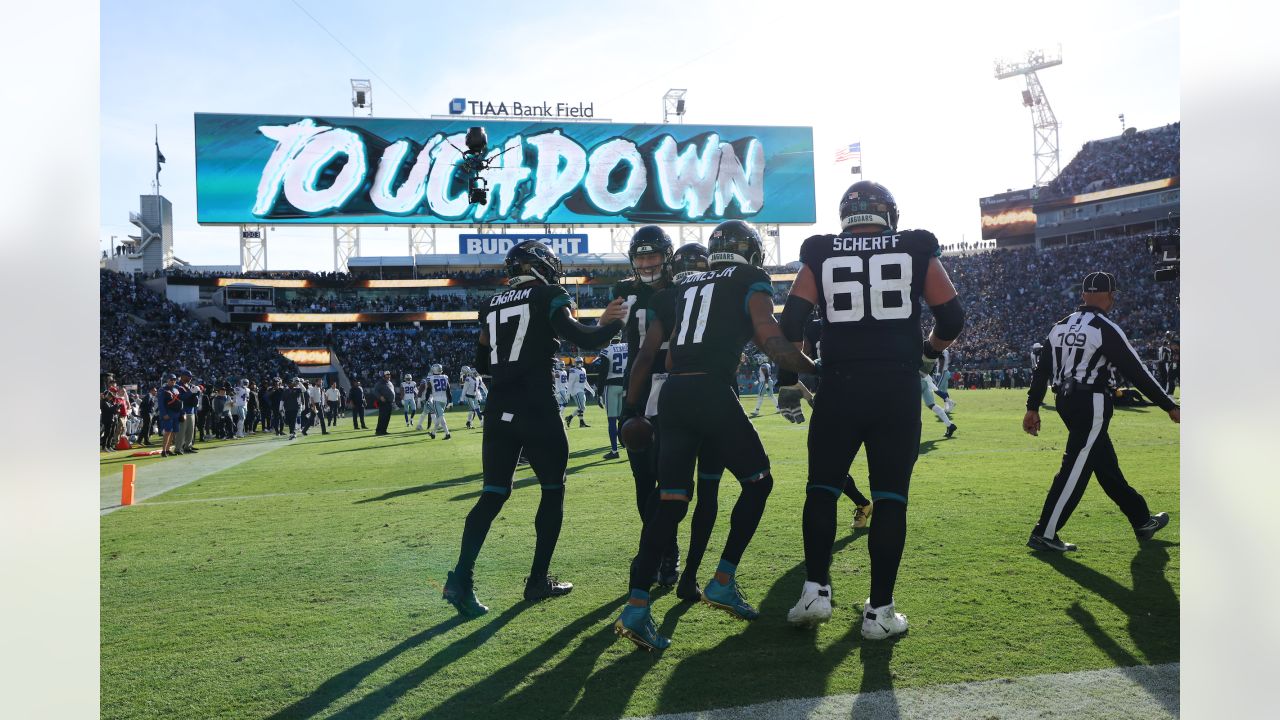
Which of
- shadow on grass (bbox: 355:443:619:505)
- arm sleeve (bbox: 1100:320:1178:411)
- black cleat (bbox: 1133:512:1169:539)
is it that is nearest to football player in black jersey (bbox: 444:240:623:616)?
arm sleeve (bbox: 1100:320:1178:411)

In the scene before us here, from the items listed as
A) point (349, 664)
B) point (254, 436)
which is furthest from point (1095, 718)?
point (254, 436)

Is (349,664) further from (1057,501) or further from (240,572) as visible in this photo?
(1057,501)

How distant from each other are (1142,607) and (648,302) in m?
3.63

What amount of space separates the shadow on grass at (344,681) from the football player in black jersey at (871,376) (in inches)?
83.1

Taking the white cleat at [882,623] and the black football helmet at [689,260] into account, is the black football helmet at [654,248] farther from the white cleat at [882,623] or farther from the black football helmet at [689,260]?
the white cleat at [882,623]

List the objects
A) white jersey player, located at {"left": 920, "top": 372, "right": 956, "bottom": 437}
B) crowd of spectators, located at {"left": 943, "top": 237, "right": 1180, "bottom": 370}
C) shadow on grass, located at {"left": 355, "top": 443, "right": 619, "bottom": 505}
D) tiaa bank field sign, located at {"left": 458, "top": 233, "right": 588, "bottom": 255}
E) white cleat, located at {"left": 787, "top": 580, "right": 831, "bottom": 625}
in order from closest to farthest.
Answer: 1. white cleat, located at {"left": 787, "top": 580, "right": 831, "bottom": 625}
2. shadow on grass, located at {"left": 355, "top": 443, "right": 619, "bottom": 505}
3. white jersey player, located at {"left": 920, "top": 372, "right": 956, "bottom": 437}
4. crowd of spectators, located at {"left": 943, "top": 237, "right": 1180, "bottom": 370}
5. tiaa bank field sign, located at {"left": 458, "top": 233, "right": 588, "bottom": 255}

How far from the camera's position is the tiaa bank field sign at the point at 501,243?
5494 cm

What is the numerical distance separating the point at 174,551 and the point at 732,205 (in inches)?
1776

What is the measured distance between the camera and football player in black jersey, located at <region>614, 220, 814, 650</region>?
4496 mm

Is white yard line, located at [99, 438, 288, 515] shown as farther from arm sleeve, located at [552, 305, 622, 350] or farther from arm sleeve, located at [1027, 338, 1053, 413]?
arm sleeve, located at [1027, 338, 1053, 413]

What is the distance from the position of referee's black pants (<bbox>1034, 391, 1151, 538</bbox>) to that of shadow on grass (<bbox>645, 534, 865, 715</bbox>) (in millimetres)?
2266

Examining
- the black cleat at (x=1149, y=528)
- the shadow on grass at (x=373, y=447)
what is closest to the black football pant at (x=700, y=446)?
the black cleat at (x=1149, y=528)

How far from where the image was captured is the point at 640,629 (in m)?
4.11

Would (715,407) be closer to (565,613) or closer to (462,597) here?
(565,613)
